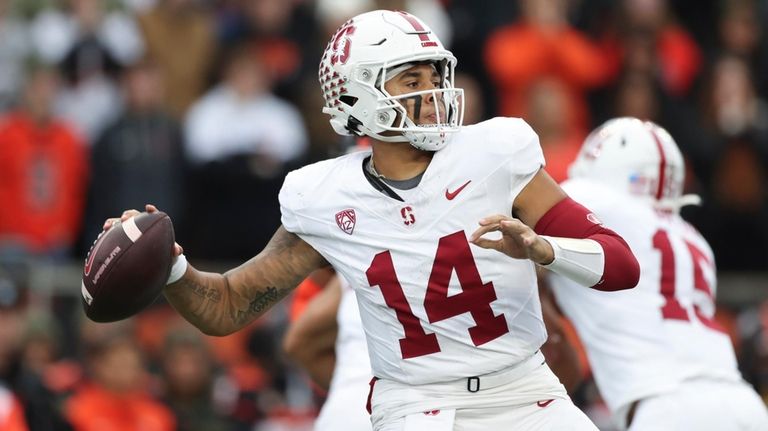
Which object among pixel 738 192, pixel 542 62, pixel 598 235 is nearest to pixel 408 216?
pixel 598 235

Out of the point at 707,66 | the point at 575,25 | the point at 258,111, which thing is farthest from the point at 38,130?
the point at 707,66

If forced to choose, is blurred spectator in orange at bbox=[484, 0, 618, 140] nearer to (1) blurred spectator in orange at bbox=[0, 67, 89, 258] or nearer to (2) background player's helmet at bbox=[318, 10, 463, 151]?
(1) blurred spectator in orange at bbox=[0, 67, 89, 258]

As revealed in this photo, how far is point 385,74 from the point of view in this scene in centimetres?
514

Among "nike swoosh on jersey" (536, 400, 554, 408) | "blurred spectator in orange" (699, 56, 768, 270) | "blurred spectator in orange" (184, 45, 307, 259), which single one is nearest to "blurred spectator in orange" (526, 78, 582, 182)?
"blurred spectator in orange" (699, 56, 768, 270)

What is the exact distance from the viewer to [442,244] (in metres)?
4.99

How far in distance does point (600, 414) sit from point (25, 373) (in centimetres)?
335

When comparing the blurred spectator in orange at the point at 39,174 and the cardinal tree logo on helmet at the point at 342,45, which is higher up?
the cardinal tree logo on helmet at the point at 342,45

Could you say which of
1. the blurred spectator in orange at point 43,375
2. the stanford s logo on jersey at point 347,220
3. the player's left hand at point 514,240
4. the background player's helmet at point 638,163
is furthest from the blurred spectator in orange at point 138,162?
the player's left hand at point 514,240

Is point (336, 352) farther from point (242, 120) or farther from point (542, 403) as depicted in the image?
point (242, 120)

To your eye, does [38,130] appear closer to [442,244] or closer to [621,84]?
[621,84]

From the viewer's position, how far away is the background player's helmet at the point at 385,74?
510cm

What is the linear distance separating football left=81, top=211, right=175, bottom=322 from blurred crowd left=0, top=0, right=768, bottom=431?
143 inches

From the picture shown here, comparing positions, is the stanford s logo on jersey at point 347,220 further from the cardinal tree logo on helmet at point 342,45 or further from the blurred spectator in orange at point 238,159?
the blurred spectator in orange at point 238,159

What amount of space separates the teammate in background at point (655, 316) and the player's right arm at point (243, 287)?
4.47 feet
